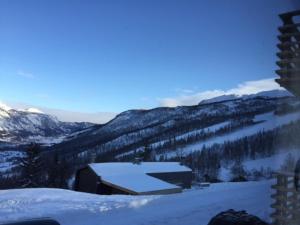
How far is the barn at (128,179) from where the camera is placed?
40.1 m

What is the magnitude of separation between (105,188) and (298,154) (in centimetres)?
3530

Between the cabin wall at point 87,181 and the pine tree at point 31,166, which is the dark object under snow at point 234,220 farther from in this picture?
the pine tree at point 31,166

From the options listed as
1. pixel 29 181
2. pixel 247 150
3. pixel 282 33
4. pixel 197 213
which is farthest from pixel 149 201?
pixel 247 150

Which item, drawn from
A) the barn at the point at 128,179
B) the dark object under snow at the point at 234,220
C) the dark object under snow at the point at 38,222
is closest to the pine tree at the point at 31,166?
the barn at the point at 128,179

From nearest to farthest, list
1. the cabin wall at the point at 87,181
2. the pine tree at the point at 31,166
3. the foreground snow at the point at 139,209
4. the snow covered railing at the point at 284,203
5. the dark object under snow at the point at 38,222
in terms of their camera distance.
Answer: the dark object under snow at the point at 38,222 → the snow covered railing at the point at 284,203 → the foreground snow at the point at 139,209 → the cabin wall at the point at 87,181 → the pine tree at the point at 31,166

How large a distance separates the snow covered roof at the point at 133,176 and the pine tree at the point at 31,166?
12176 millimetres

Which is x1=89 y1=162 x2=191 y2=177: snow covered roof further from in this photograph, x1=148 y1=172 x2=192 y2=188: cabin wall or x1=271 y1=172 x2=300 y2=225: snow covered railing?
x1=271 y1=172 x2=300 y2=225: snow covered railing

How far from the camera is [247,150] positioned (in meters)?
Answer: 148

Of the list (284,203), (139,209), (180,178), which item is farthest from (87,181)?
(284,203)

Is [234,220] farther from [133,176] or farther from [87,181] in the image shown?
[87,181]

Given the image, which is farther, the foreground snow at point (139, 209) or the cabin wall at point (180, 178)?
the cabin wall at point (180, 178)

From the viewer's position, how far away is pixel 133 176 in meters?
44.6

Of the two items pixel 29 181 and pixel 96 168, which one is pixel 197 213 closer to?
pixel 96 168

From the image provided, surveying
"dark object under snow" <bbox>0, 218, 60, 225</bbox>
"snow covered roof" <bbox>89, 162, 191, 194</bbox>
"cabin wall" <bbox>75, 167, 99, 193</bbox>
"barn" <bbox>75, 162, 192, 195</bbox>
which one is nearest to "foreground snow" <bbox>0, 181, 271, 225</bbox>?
"dark object under snow" <bbox>0, 218, 60, 225</bbox>
